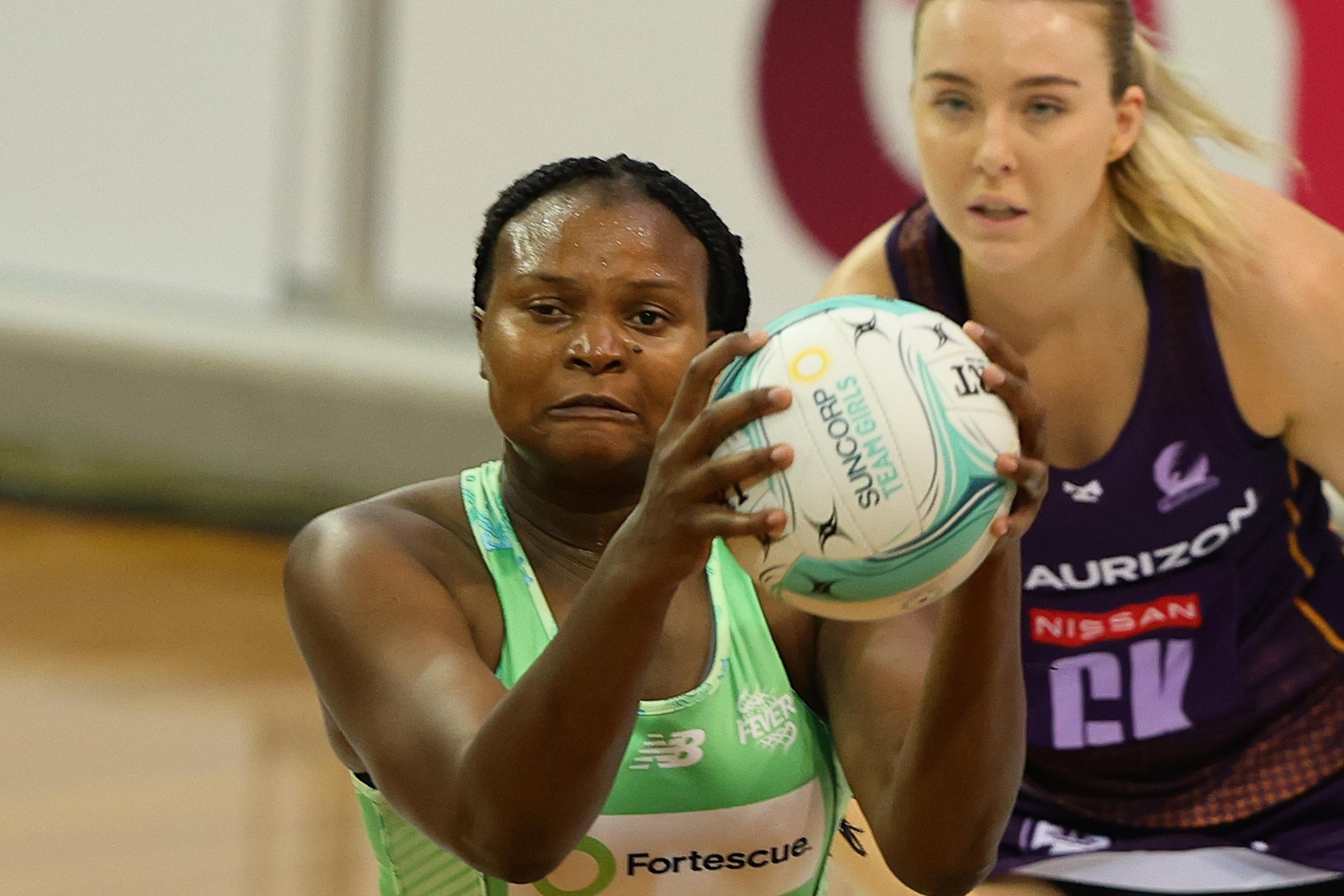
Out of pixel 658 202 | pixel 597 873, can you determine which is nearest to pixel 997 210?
pixel 658 202

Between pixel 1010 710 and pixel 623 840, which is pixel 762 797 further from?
pixel 1010 710

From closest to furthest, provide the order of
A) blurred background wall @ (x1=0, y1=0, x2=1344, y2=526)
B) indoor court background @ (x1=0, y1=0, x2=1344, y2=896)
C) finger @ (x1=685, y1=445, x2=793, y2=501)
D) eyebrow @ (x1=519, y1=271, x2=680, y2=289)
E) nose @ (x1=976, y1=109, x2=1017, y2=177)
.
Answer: finger @ (x1=685, y1=445, x2=793, y2=501)
eyebrow @ (x1=519, y1=271, x2=680, y2=289)
nose @ (x1=976, y1=109, x2=1017, y2=177)
indoor court background @ (x1=0, y1=0, x2=1344, y2=896)
blurred background wall @ (x1=0, y1=0, x2=1344, y2=526)

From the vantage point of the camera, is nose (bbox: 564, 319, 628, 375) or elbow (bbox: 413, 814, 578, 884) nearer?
elbow (bbox: 413, 814, 578, 884)

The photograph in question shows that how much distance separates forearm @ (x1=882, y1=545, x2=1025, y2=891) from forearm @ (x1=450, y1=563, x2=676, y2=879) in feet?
0.86

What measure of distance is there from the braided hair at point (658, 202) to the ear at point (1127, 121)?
102 centimetres

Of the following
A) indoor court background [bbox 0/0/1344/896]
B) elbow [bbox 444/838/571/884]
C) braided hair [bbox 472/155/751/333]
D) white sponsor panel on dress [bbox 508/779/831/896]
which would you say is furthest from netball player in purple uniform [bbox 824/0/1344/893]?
indoor court background [bbox 0/0/1344/896]

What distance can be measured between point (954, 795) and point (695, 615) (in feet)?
1.10

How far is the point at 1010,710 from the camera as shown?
1.64 meters

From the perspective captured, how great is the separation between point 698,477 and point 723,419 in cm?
5

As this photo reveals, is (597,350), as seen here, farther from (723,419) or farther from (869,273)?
(869,273)

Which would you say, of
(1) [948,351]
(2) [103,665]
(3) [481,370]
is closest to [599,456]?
(3) [481,370]

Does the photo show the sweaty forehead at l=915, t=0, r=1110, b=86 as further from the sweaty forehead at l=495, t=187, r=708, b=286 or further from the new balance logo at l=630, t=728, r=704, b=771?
the new balance logo at l=630, t=728, r=704, b=771

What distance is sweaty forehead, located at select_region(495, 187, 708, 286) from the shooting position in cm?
172

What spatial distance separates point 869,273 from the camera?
2.83m
